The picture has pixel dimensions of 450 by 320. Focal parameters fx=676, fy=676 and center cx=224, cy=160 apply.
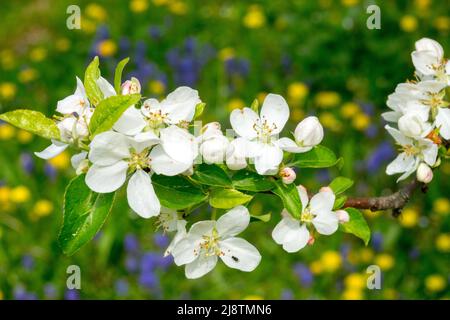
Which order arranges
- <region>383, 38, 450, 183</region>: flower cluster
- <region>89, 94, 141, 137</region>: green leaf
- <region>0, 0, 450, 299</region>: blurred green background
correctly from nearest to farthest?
1. <region>89, 94, 141, 137</region>: green leaf
2. <region>383, 38, 450, 183</region>: flower cluster
3. <region>0, 0, 450, 299</region>: blurred green background

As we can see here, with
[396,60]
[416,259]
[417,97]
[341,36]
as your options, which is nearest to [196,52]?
[341,36]

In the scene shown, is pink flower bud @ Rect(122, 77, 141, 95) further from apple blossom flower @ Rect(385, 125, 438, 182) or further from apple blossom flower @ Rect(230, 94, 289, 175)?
apple blossom flower @ Rect(385, 125, 438, 182)

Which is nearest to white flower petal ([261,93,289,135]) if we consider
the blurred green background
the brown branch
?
the brown branch

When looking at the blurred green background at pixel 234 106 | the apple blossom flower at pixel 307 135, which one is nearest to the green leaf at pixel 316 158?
the apple blossom flower at pixel 307 135

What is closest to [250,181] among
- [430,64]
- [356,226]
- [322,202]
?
[322,202]

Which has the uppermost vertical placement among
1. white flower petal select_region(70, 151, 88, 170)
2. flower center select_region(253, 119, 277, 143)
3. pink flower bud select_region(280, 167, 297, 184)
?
flower center select_region(253, 119, 277, 143)

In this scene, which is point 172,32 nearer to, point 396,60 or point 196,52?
point 196,52

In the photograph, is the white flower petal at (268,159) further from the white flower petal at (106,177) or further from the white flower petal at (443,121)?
the white flower petal at (443,121)
